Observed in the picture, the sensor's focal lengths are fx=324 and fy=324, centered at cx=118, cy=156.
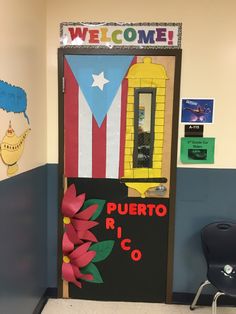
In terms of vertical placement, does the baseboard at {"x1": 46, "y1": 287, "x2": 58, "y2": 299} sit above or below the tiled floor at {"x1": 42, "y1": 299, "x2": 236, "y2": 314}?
above

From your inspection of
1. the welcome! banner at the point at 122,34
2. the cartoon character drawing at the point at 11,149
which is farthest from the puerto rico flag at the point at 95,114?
the cartoon character drawing at the point at 11,149

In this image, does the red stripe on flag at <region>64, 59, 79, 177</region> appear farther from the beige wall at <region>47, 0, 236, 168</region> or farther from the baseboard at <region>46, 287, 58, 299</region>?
the baseboard at <region>46, 287, 58, 299</region>

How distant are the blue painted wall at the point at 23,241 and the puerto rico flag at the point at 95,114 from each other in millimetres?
345

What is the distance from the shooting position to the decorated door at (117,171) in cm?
253

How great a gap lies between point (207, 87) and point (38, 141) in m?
1.37

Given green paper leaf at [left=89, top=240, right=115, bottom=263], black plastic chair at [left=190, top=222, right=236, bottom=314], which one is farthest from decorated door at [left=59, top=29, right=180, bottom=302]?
black plastic chair at [left=190, top=222, right=236, bottom=314]

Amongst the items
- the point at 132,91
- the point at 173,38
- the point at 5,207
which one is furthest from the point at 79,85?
the point at 5,207

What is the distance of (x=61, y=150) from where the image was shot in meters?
2.63

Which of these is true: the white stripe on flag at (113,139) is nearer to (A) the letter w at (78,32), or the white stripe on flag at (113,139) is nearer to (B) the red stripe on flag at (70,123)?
(B) the red stripe on flag at (70,123)

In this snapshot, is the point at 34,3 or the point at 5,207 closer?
the point at 5,207

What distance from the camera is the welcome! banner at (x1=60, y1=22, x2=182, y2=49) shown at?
2.49m

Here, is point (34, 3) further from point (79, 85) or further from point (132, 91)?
point (132, 91)

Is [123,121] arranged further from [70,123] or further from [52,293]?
[52,293]

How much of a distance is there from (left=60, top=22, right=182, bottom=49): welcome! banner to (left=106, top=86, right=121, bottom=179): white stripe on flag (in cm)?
40
